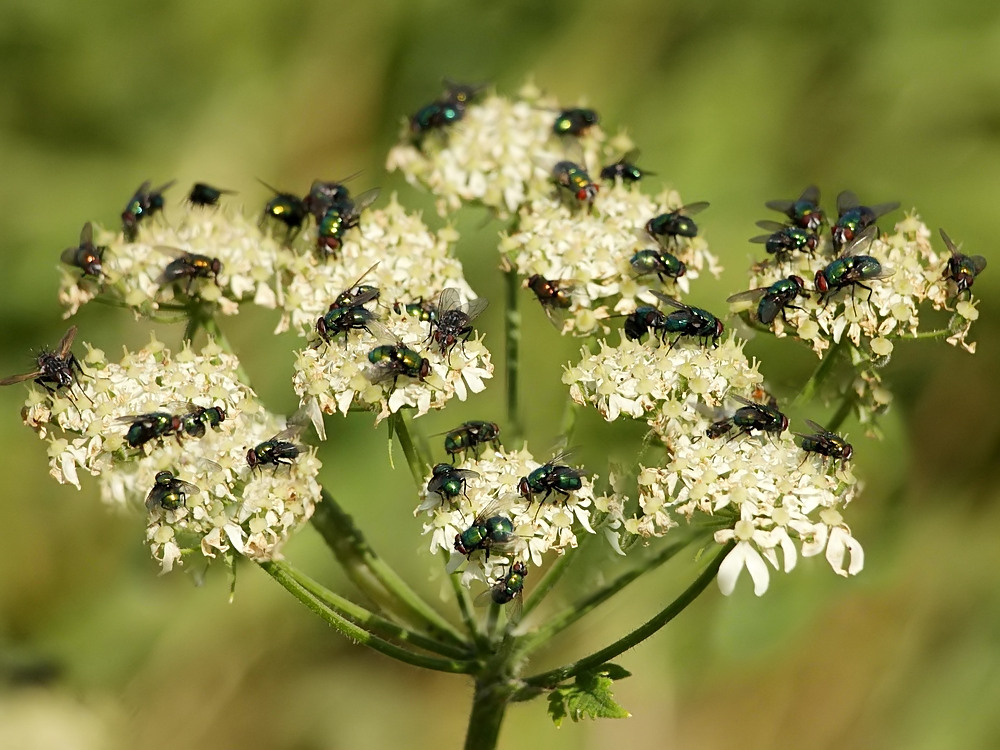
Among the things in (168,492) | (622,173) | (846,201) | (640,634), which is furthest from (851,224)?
(168,492)

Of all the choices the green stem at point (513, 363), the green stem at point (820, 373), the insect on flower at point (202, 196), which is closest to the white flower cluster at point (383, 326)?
the green stem at point (513, 363)

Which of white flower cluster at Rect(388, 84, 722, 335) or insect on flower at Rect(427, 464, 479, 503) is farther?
white flower cluster at Rect(388, 84, 722, 335)

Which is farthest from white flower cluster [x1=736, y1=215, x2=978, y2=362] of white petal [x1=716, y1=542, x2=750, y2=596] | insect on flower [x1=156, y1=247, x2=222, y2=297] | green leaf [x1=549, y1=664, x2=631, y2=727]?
insect on flower [x1=156, y1=247, x2=222, y2=297]

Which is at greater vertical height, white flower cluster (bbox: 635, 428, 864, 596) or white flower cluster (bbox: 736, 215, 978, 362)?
white flower cluster (bbox: 736, 215, 978, 362)

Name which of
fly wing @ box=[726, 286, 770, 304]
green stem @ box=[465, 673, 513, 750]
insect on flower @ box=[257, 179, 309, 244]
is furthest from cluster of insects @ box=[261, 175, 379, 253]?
green stem @ box=[465, 673, 513, 750]

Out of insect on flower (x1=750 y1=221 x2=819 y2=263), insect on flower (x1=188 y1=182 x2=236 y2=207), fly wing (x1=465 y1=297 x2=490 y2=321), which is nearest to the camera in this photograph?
fly wing (x1=465 y1=297 x2=490 y2=321)

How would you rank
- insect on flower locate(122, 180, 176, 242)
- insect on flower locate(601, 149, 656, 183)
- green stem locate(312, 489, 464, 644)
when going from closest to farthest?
green stem locate(312, 489, 464, 644) → insect on flower locate(122, 180, 176, 242) → insect on flower locate(601, 149, 656, 183)

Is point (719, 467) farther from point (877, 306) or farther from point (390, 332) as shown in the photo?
point (390, 332)

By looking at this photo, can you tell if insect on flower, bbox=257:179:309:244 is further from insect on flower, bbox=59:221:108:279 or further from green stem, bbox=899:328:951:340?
green stem, bbox=899:328:951:340

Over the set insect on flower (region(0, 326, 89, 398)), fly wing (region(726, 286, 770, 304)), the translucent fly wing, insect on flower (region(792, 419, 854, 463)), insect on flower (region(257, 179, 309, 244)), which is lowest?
insect on flower (region(0, 326, 89, 398))
